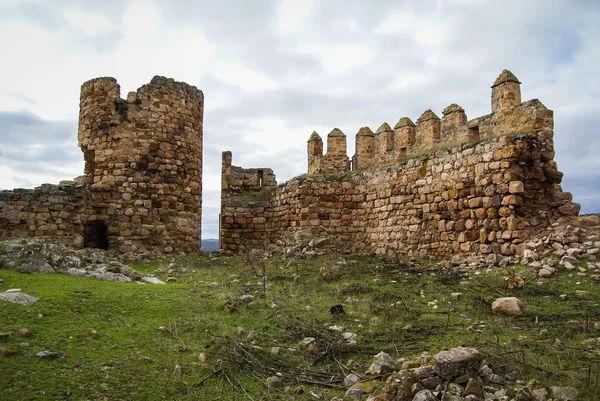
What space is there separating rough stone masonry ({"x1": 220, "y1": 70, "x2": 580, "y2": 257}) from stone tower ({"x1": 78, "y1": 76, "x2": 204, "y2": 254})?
196 centimetres

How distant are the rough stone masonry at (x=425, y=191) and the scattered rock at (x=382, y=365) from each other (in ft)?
16.7

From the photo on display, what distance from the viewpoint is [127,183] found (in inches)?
498

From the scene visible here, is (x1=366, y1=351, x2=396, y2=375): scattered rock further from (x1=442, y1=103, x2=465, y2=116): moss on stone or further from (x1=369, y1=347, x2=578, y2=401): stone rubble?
(x1=442, y1=103, x2=465, y2=116): moss on stone

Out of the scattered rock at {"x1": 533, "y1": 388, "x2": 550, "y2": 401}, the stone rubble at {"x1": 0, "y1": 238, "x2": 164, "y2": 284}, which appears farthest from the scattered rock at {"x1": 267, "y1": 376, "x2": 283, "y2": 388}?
the stone rubble at {"x1": 0, "y1": 238, "x2": 164, "y2": 284}

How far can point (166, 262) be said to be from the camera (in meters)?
12.0

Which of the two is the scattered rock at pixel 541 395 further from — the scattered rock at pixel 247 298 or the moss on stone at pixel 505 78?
the moss on stone at pixel 505 78

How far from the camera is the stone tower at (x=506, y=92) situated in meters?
11.9

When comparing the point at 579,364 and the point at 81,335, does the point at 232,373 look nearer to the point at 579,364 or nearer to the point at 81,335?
the point at 81,335

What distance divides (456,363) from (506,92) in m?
9.34

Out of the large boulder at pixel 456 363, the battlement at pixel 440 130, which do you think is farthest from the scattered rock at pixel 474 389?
the battlement at pixel 440 130

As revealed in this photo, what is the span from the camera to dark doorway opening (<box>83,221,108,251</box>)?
12.5 metres

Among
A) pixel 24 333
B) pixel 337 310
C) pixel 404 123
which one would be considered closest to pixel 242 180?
pixel 404 123

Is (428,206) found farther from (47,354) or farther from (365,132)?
(47,354)

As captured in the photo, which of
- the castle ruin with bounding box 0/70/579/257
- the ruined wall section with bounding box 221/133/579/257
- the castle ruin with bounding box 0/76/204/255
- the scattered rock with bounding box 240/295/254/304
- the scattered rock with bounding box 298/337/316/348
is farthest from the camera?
the castle ruin with bounding box 0/76/204/255
